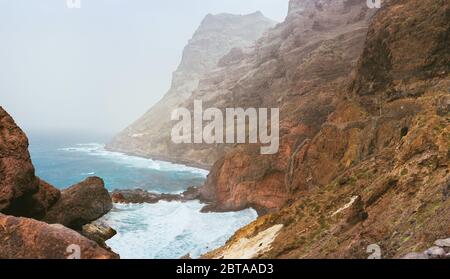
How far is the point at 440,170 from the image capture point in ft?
50.2

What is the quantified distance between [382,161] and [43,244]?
17546 millimetres

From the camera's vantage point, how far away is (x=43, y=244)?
40.8 feet

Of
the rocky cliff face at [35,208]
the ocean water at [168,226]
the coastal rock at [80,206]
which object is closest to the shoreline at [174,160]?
the ocean water at [168,226]

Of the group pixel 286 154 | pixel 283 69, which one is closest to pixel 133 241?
pixel 286 154

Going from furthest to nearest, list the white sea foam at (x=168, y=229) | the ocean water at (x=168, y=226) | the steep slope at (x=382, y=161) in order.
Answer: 1. the ocean water at (x=168, y=226)
2. the white sea foam at (x=168, y=229)
3. the steep slope at (x=382, y=161)

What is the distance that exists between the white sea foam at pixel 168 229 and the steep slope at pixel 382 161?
12.2 m

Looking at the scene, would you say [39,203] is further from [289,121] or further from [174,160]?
[174,160]

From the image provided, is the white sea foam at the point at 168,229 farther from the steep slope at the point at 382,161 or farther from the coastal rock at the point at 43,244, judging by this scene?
the coastal rock at the point at 43,244

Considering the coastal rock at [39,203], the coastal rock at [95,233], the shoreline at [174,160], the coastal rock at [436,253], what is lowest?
the shoreline at [174,160]

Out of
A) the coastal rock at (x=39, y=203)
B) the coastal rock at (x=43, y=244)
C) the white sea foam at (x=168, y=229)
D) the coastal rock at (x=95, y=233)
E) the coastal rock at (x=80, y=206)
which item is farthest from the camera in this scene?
the white sea foam at (x=168, y=229)

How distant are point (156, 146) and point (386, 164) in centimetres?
13564

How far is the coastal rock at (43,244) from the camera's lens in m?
12.2

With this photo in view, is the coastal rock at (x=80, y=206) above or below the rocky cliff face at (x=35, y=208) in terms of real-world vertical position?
below
